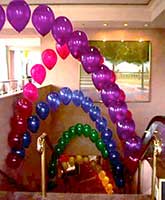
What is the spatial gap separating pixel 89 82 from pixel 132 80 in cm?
128

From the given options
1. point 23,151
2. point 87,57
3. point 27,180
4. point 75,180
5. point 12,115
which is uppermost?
point 87,57

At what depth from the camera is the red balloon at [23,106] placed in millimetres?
6507

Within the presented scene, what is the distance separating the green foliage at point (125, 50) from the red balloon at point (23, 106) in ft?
12.6

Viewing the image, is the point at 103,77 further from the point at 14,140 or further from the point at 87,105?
the point at 14,140

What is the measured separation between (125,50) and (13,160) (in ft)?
17.1

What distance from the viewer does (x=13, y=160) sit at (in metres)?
6.02

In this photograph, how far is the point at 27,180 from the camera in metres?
7.17

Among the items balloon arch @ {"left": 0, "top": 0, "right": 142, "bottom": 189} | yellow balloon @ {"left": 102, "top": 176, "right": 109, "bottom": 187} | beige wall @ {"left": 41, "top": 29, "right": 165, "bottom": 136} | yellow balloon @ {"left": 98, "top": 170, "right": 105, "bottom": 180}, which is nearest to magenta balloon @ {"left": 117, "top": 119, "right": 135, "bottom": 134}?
balloon arch @ {"left": 0, "top": 0, "right": 142, "bottom": 189}

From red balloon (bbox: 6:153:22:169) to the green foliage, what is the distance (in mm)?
4737

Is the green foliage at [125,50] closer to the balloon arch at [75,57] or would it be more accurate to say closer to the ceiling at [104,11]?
the ceiling at [104,11]

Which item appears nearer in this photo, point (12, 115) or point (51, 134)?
point (12, 115)

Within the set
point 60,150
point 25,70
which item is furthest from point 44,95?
point 25,70

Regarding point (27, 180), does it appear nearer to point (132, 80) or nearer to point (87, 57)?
point (87, 57)

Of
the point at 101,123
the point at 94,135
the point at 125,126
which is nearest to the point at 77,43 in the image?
the point at 125,126
